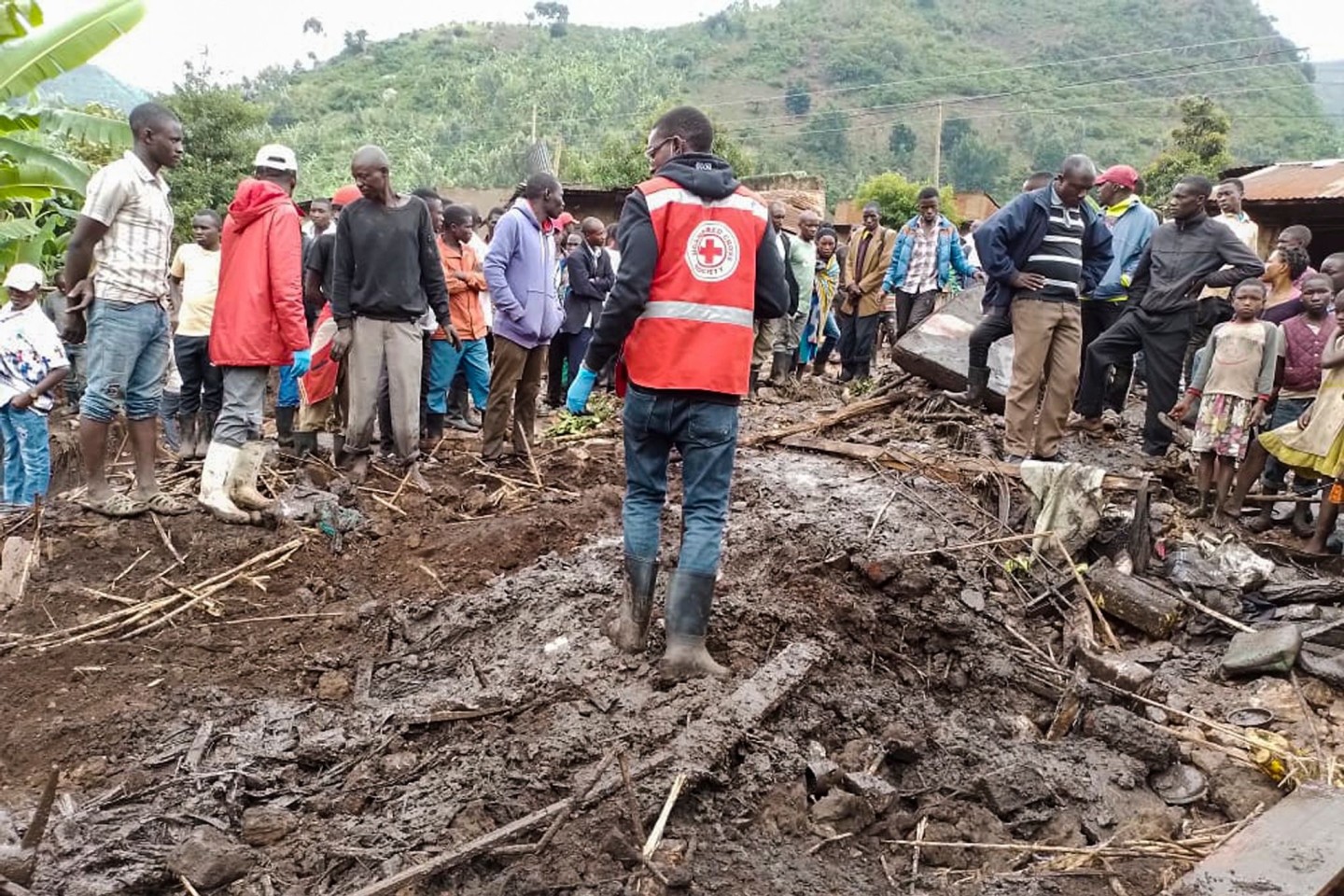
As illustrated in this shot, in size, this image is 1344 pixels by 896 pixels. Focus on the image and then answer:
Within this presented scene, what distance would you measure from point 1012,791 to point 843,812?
2.16 feet

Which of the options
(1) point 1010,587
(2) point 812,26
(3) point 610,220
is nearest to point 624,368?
(1) point 1010,587

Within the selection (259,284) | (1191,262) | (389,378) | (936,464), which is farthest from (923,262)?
(259,284)

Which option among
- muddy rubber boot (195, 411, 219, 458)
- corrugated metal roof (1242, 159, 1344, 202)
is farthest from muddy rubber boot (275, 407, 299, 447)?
corrugated metal roof (1242, 159, 1344, 202)

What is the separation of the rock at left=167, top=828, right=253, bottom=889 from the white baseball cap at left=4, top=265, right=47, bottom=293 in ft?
15.7

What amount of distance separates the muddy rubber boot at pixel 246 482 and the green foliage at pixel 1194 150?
28.6 m

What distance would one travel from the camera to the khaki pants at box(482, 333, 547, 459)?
261 inches

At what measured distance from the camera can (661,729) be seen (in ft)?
10.1

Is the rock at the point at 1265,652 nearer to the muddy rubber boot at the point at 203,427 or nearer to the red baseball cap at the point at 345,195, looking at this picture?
the red baseball cap at the point at 345,195

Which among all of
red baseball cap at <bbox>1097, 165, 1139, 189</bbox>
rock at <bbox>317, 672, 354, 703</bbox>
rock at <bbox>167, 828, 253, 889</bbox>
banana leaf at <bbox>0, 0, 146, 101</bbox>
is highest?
banana leaf at <bbox>0, 0, 146, 101</bbox>

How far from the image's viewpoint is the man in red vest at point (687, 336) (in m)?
3.41

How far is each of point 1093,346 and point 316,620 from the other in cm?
570

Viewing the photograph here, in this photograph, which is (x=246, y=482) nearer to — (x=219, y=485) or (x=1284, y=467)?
(x=219, y=485)

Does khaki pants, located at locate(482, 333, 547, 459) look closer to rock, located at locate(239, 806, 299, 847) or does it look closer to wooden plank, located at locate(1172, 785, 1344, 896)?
rock, located at locate(239, 806, 299, 847)

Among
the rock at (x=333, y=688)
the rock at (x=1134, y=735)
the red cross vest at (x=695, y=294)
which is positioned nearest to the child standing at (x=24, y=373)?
the rock at (x=333, y=688)
